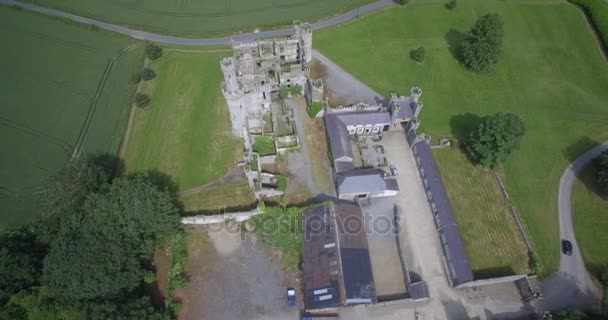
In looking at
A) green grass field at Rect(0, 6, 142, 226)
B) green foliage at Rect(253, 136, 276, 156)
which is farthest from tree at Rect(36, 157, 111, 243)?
green foliage at Rect(253, 136, 276, 156)

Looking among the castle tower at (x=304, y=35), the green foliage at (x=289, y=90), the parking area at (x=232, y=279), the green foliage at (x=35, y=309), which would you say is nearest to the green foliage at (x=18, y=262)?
the green foliage at (x=35, y=309)

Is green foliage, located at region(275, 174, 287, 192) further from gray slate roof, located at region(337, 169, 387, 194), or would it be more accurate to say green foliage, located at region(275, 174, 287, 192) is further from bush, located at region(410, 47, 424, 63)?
bush, located at region(410, 47, 424, 63)

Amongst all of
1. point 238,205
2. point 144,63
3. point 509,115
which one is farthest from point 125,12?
point 509,115

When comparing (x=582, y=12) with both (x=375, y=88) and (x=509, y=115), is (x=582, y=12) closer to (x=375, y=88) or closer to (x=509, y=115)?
(x=509, y=115)

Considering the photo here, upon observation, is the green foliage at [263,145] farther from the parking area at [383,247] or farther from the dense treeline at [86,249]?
the parking area at [383,247]

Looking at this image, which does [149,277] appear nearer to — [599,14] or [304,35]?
[304,35]
